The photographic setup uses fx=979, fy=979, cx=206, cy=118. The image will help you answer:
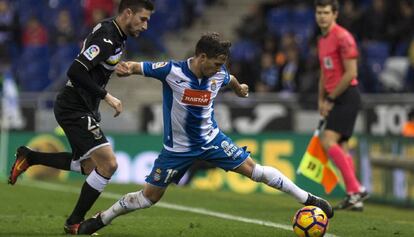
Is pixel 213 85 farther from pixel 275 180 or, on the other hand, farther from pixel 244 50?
pixel 244 50

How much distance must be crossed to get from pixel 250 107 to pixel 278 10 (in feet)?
16.8

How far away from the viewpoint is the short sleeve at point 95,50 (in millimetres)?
8594

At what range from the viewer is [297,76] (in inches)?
741

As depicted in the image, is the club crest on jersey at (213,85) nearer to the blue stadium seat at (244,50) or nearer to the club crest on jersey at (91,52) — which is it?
the club crest on jersey at (91,52)

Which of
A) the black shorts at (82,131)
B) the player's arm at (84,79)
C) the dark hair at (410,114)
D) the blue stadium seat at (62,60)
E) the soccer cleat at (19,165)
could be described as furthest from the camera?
the blue stadium seat at (62,60)

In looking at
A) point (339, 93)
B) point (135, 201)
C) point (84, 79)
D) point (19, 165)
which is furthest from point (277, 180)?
point (339, 93)

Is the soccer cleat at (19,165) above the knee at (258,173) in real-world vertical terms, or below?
below

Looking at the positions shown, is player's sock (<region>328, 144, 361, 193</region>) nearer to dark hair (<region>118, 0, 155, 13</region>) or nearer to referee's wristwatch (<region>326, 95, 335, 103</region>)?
referee's wristwatch (<region>326, 95, 335, 103</region>)

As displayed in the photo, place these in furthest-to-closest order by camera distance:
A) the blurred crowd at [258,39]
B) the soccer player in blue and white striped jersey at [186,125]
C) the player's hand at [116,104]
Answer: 1. the blurred crowd at [258,39]
2. the soccer player in blue and white striped jersey at [186,125]
3. the player's hand at [116,104]

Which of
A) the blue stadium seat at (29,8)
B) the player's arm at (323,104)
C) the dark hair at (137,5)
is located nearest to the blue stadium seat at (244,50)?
the blue stadium seat at (29,8)

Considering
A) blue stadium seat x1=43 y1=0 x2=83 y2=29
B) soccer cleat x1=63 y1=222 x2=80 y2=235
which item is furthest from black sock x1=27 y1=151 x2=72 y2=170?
blue stadium seat x1=43 y1=0 x2=83 y2=29

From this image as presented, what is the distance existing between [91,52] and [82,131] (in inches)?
30.3

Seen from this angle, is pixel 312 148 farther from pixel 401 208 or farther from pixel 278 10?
pixel 278 10

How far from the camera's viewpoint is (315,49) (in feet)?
63.6
